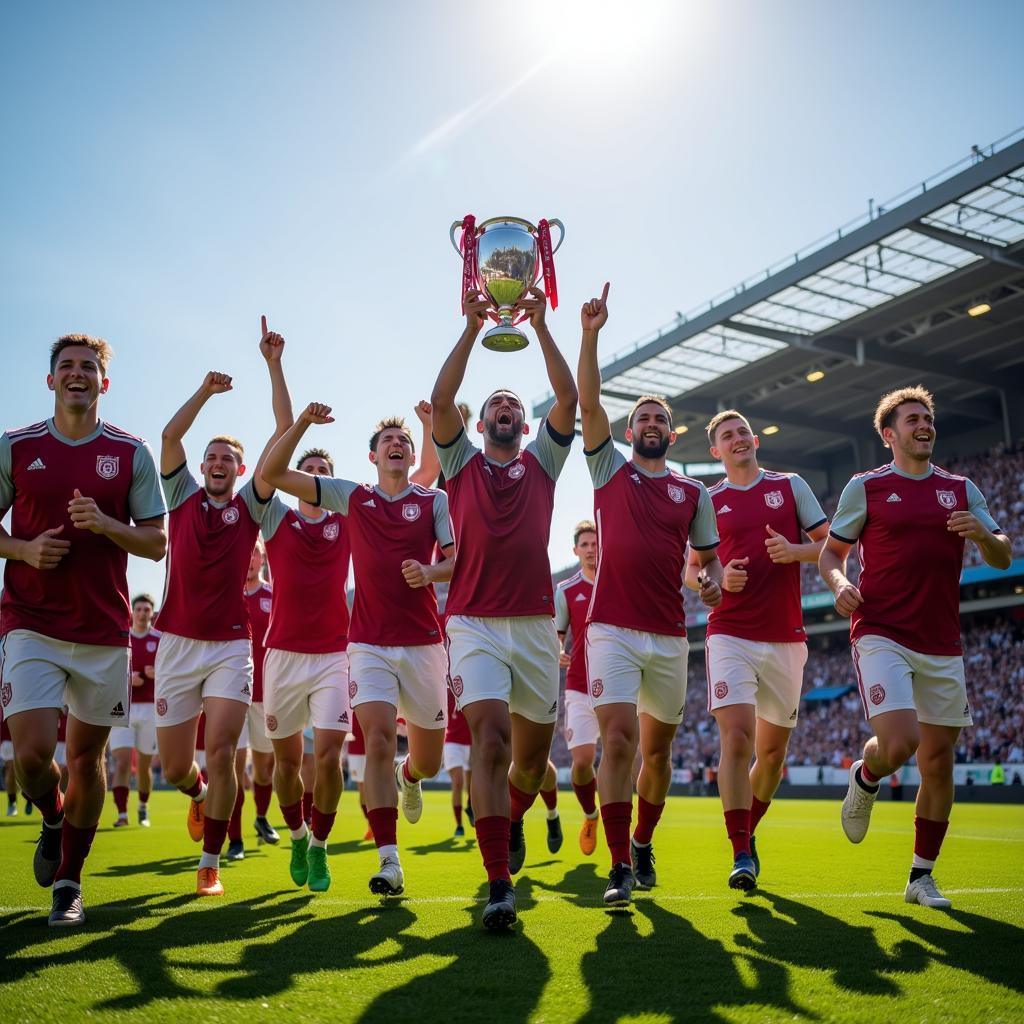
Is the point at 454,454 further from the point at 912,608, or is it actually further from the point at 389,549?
the point at 912,608

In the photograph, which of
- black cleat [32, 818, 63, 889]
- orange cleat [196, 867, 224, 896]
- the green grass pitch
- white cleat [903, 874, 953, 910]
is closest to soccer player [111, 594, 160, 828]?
the green grass pitch

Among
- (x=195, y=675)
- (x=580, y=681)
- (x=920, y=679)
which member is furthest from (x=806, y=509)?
(x=195, y=675)

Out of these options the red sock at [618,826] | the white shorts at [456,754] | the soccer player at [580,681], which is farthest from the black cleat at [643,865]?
the white shorts at [456,754]

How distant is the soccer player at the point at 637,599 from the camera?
5566 millimetres

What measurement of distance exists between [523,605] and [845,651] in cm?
3596

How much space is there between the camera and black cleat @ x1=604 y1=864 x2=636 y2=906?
5.15 metres

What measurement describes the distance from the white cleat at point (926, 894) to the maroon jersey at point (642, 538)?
189 centimetres

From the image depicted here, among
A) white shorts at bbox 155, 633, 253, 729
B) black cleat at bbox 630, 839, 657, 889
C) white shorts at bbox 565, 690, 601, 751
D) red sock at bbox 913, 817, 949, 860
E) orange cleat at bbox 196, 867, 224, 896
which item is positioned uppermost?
white shorts at bbox 155, 633, 253, 729

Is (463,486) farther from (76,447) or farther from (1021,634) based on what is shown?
(1021,634)

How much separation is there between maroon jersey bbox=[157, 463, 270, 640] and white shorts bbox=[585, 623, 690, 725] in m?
2.48

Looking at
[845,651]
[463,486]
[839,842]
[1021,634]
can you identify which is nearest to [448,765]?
[839,842]

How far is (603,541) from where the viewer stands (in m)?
6.16

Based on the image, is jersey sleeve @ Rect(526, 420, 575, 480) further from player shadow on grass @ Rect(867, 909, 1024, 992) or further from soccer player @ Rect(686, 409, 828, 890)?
player shadow on grass @ Rect(867, 909, 1024, 992)

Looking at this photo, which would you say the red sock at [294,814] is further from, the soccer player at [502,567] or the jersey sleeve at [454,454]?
the jersey sleeve at [454,454]
